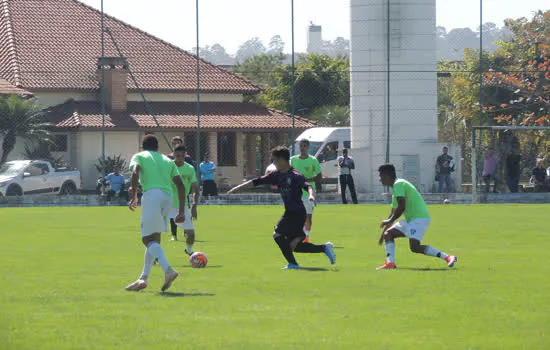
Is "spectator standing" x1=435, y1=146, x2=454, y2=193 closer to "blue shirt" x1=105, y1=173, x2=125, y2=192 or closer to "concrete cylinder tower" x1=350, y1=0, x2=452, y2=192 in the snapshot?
"concrete cylinder tower" x1=350, y1=0, x2=452, y2=192

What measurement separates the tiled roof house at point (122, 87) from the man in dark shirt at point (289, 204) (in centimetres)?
3321

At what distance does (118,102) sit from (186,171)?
117ft

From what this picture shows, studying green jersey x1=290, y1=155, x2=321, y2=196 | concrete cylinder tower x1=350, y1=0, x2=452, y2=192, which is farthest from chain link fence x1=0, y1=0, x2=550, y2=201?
green jersey x1=290, y1=155, x2=321, y2=196

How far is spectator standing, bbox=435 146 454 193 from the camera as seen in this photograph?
39188 millimetres

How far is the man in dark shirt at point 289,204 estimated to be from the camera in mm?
15539

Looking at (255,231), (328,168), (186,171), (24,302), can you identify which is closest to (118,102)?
(328,168)

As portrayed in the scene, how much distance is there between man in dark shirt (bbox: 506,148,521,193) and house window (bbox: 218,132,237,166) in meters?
17.6

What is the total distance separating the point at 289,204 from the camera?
15.8m

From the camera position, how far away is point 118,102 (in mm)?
53656

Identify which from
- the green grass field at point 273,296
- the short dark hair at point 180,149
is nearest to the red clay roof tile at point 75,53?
the green grass field at point 273,296

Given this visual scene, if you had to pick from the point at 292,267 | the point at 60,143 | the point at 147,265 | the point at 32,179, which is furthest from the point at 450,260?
the point at 60,143

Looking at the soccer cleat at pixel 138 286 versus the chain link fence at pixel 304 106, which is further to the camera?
the chain link fence at pixel 304 106

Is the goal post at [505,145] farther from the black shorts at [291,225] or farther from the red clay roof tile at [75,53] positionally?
the black shorts at [291,225]

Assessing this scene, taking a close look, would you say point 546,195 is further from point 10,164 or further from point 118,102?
point 118,102
